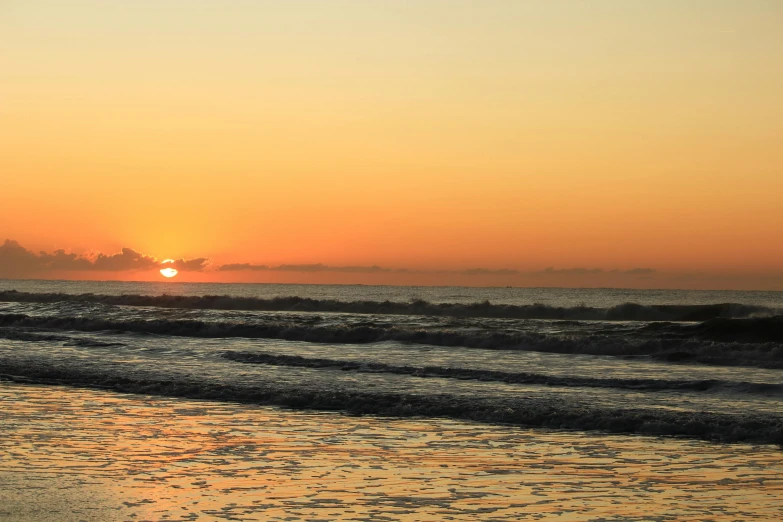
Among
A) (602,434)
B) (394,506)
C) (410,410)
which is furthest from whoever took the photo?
(410,410)

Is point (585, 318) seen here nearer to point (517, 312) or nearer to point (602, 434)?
point (517, 312)

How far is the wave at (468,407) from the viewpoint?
41.3 feet

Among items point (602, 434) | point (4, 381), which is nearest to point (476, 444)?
point (602, 434)

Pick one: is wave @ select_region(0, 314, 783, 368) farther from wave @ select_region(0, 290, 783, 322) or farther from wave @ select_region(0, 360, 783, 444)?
wave @ select_region(0, 290, 783, 322)

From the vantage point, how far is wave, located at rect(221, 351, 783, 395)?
17250mm

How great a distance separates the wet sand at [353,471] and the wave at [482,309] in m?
40.8

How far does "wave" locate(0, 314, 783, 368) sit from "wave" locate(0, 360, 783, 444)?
9687mm

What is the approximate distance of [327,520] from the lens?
7.76 meters

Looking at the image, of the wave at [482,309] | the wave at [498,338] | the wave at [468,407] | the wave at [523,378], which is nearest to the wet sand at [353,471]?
the wave at [468,407]

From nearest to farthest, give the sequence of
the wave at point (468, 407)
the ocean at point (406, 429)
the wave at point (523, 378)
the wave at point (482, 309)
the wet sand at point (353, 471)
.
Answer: the wet sand at point (353, 471), the ocean at point (406, 429), the wave at point (468, 407), the wave at point (523, 378), the wave at point (482, 309)

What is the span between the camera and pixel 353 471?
9.78 meters

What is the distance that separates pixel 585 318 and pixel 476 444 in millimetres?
41939

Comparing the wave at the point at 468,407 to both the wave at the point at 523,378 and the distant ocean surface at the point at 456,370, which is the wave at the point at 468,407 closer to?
the distant ocean surface at the point at 456,370

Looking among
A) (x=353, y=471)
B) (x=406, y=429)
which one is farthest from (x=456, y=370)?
(x=353, y=471)
